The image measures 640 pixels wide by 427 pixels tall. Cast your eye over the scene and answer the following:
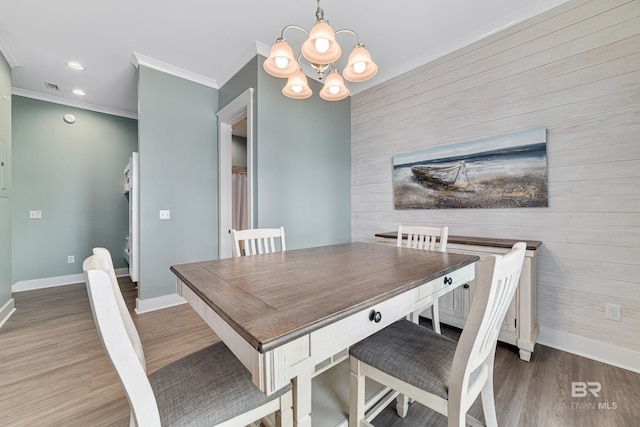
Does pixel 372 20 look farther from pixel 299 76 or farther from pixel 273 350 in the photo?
pixel 273 350

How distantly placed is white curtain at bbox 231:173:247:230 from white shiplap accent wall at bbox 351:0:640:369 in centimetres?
339

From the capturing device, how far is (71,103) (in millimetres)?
3779

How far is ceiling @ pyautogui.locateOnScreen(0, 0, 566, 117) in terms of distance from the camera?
80.5 inches

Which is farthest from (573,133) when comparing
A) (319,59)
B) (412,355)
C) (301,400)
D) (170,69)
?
(170,69)

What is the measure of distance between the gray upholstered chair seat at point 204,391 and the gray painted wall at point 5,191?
3.04 metres

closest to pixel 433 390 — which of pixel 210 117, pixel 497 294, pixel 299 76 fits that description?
pixel 497 294

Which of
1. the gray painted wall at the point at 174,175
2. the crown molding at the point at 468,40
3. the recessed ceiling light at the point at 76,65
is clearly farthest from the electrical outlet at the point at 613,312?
the recessed ceiling light at the point at 76,65

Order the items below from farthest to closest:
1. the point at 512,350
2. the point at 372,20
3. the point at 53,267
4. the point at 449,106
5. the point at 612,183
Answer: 1. the point at 53,267
2. the point at 449,106
3. the point at 372,20
4. the point at 512,350
5. the point at 612,183

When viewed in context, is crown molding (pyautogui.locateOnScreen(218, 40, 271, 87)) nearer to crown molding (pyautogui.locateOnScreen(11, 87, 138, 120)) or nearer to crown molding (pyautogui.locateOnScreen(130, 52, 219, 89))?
crown molding (pyautogui.locateOnScreen(130, 52, 219, 89))

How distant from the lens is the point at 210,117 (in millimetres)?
3219

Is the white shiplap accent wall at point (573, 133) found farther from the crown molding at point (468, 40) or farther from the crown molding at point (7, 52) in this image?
the crown molding at point (7, 52)

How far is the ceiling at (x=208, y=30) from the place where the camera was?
6.71 ft

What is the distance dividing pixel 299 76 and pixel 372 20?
1.16 meters

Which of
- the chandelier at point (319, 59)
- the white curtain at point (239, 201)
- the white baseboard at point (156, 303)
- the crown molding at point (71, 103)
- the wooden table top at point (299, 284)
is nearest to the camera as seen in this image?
the wooden table top at point (299, 284)
